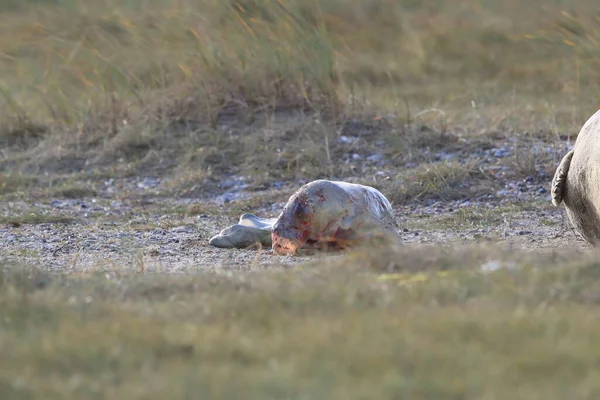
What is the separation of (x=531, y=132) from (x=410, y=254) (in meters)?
4.29

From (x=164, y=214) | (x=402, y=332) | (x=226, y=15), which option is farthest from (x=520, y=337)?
(x=226, y=15)

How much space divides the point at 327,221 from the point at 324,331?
6.44 ft

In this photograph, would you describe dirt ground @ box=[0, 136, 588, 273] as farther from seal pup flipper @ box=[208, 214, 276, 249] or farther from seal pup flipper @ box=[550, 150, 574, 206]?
seal pup flipper @ box=[550, 150, 574, 206]

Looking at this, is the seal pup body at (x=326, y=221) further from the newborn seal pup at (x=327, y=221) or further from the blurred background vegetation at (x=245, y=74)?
the blurred background vegetation at (x=245, y=74)

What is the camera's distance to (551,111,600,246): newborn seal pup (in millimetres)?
4488

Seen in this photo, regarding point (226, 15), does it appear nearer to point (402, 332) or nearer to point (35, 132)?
point (35, 132)

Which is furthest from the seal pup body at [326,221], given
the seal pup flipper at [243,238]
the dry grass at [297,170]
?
the dry grass at [297,170]

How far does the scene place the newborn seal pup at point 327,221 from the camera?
4734 mm

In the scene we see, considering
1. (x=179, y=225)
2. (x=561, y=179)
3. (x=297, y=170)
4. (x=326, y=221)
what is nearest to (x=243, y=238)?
(x=326, y=221)

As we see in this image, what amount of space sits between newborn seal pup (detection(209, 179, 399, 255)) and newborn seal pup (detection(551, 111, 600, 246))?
807 mm

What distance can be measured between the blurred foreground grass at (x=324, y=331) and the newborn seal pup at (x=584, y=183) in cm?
93

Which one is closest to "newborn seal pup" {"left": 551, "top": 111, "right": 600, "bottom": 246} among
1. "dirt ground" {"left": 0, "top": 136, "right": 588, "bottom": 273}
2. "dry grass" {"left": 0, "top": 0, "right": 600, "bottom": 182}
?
"dirt ground" {"left": 0, "top": 136, "right": 588, "bottom": 273}

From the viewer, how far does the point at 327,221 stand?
4.73 m

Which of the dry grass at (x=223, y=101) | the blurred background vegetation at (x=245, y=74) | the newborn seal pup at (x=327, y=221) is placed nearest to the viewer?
the newborn seal pup at (x=327, y=221)
